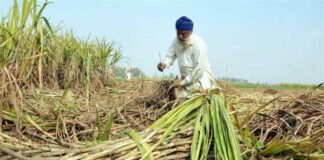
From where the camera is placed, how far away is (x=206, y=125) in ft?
Answer: 8.01

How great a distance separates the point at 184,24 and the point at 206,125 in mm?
2306

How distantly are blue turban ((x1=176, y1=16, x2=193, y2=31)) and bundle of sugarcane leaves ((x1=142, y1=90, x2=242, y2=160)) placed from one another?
6.75 ft

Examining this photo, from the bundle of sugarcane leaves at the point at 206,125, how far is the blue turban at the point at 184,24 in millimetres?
2056

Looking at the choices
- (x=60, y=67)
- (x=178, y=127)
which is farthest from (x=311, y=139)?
(x=60, y=67)

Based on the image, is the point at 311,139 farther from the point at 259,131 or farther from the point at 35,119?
the point at 35,119

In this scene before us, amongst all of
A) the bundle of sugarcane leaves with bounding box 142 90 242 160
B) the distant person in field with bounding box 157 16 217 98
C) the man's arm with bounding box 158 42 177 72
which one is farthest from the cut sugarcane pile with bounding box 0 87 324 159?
the man's arm with bounding box 158 42 177 72

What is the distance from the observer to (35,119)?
8.45ft

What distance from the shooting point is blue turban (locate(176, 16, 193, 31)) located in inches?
181

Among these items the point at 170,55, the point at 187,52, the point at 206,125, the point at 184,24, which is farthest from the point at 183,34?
the point at 206,125

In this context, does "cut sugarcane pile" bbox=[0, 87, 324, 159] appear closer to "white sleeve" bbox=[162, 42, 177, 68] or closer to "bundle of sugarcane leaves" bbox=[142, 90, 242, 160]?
"bundle of sugarcane leaves" bbox=[142, 90, 242, 160]

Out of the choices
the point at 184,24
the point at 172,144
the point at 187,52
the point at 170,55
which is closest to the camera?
the point at 172,144

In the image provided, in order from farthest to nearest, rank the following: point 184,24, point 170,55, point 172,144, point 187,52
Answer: point 170,55
point 187,52
point 184,24
point 172,144

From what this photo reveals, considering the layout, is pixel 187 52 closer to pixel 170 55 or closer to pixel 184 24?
pixel 170 55

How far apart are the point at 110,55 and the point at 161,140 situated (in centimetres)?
608
